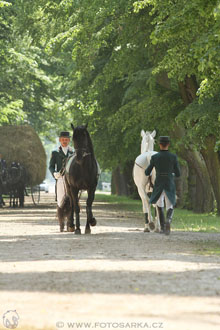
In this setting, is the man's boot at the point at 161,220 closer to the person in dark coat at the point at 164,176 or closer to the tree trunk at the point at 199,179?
the person in dark coat at the point at 164,176

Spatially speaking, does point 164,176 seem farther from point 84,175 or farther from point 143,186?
point 84,175

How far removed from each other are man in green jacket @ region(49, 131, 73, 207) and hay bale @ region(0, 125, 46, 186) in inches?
654

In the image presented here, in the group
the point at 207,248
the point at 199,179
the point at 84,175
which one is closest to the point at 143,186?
the point at 84,175

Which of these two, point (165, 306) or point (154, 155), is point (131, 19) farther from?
point (165, 306)

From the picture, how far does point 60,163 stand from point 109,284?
35.9 feet

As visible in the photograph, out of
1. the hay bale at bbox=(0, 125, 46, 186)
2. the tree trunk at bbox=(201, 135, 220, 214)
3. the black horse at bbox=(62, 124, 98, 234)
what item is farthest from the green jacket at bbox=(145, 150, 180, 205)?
the hay bale at bbox=(0, 125, 46, 186)

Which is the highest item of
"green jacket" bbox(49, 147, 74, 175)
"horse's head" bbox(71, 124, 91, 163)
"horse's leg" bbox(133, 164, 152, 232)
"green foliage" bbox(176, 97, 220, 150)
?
"green foliage" bbox(176, 97, 220, 150)

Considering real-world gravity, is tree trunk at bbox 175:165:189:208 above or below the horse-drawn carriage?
below

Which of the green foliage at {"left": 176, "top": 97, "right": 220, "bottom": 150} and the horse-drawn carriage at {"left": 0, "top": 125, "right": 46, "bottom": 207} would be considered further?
the horse-drawn carriage at {"left": 0, "top": 125, "right": 46, "bottom": 207}

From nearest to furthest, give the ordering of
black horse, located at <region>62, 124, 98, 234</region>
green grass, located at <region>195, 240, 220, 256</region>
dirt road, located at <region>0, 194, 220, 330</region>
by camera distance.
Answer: dirt road, located at <region>0, 194, 220, 330</region>, green grass, located at <region>195, 240, 220, 256</region>, black horse, located at <region>62, 124, 98, 234</region>

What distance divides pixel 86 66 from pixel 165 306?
2143 centimetres

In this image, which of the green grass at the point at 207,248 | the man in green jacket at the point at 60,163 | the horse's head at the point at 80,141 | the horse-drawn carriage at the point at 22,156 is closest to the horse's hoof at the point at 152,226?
the man in green jacket at the point at 60,163

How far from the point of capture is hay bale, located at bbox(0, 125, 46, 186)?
1464 inches

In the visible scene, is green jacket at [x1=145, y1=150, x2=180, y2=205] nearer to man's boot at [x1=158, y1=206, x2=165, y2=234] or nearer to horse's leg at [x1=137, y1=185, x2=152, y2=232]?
man's boot at [x1=158, y1=206, x2=165, y2=234]
